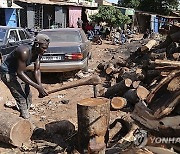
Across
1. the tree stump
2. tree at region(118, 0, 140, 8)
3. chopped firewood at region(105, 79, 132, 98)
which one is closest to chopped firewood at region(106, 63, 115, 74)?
chopped firewood at region(105, 79, 132, 98)

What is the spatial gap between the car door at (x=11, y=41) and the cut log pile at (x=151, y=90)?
10.6 ft

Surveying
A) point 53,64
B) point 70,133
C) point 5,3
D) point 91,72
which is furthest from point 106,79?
point 5,3

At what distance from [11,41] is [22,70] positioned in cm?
595

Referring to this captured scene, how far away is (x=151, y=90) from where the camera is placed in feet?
19.8

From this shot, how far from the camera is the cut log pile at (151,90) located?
4.62 metres

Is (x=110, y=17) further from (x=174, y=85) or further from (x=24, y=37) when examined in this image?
(x=174, y=85)

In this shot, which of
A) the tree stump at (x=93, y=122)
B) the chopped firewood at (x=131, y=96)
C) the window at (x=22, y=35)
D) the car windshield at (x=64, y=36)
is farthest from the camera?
the window at (x=22, y=35)

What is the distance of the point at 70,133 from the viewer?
19.7 ft

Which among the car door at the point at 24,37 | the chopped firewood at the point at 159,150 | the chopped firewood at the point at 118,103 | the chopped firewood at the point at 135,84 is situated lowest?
the chopped firewood at the point at 118,103

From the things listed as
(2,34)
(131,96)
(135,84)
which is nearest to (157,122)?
(131,96)

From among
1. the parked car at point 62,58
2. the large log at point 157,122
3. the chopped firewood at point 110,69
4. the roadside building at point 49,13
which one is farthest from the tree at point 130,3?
the large log at point 157,122

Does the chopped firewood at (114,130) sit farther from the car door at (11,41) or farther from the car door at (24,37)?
the car door at (24,37)

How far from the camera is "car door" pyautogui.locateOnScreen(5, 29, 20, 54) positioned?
35.8 ft

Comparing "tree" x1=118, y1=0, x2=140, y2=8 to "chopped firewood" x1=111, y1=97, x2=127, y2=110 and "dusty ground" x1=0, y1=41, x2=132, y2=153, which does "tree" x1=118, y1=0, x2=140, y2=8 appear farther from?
"chopped firewood" x1=111, y1=97, x2=127, y2=110
